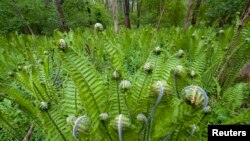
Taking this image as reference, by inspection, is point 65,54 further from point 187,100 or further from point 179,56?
point 179,56

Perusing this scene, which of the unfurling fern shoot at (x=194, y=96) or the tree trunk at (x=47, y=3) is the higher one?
the tree trunk at (x=47, y=3)

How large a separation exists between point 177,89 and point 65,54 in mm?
369

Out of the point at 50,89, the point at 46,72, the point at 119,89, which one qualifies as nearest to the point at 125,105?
the point at 119,89

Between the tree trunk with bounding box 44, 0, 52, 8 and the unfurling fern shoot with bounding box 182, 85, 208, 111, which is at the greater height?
the tree trunk with bounding box 44, 0, 52, 8

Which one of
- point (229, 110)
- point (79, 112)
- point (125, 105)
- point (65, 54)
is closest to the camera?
point (65, 54)

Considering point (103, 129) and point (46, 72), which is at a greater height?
point (46, 72)

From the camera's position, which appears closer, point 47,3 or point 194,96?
point 194,96

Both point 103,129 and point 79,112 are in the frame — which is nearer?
point 103,129

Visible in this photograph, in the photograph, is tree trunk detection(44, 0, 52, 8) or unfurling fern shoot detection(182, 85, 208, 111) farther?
tree trunk detection(44, 0, 52, 8)

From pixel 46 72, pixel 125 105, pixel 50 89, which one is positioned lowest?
pixel 125 105

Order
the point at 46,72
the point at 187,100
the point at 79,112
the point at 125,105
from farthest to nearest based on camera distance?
the point at 46,72, the point at 79,112, the point at 125,105, the point at 187,100

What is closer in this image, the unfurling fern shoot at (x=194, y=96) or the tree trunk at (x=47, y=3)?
the unfurling fern shoot at (x=194, y=96)

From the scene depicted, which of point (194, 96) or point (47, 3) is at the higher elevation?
point (47, 3)

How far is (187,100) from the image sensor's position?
625 millimetres
